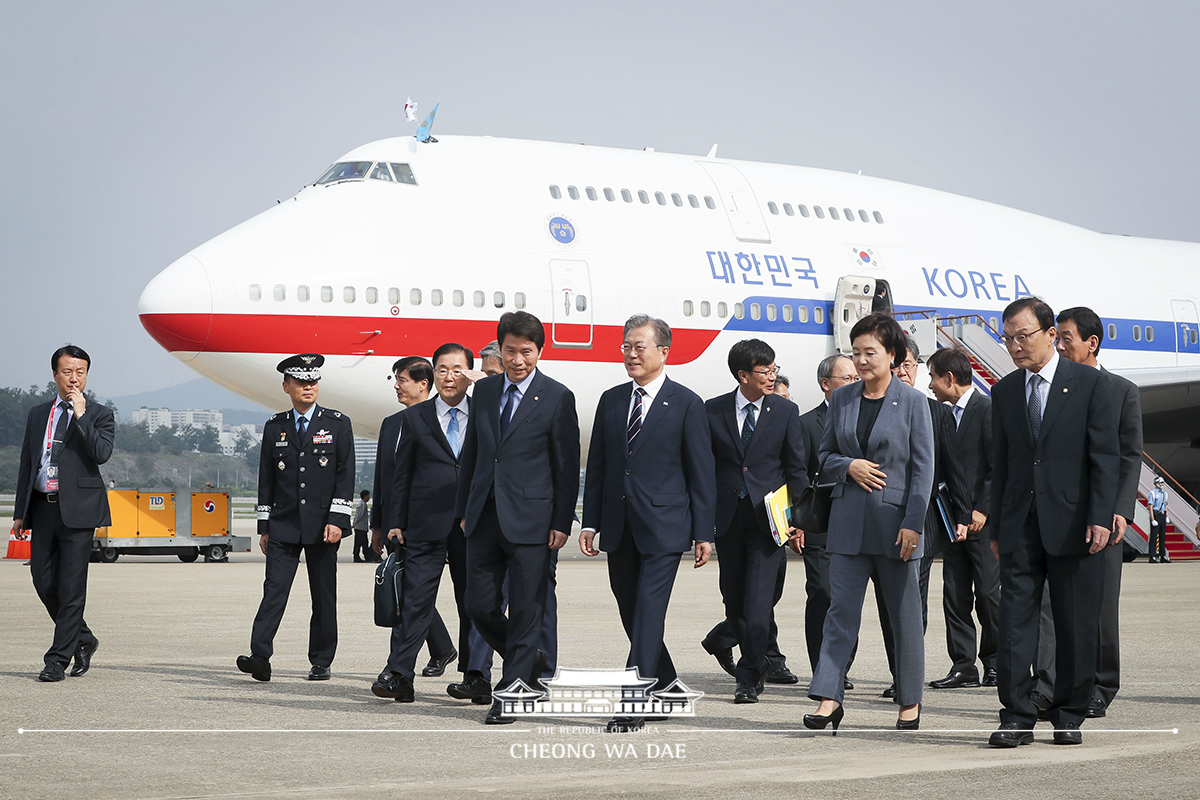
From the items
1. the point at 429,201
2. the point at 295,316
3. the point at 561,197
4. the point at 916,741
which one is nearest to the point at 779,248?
the point at 561,197

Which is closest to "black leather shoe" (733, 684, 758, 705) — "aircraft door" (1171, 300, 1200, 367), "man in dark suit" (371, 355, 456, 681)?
"man in dark suit" (371, 355, 456, 681)

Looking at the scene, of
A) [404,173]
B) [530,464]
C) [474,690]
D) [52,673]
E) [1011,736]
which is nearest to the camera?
[1011,736]

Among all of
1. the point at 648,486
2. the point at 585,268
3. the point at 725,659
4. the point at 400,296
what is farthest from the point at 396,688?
the point at 585,268

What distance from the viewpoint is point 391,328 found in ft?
52.9

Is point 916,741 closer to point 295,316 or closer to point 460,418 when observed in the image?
point 460,418

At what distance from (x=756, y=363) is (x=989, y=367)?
43.4 ft

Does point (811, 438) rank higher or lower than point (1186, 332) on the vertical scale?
lower

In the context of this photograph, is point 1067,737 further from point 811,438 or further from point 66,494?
point 66,494

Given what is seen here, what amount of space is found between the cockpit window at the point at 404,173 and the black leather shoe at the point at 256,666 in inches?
413

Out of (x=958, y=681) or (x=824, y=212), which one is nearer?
(x=958, y=681)

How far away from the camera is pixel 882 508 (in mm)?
5969

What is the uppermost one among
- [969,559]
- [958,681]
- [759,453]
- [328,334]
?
[328,334]

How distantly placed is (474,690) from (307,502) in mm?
1760

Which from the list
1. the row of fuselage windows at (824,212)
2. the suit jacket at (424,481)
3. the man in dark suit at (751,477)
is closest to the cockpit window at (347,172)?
the row of fuselage windows at (824,212)
